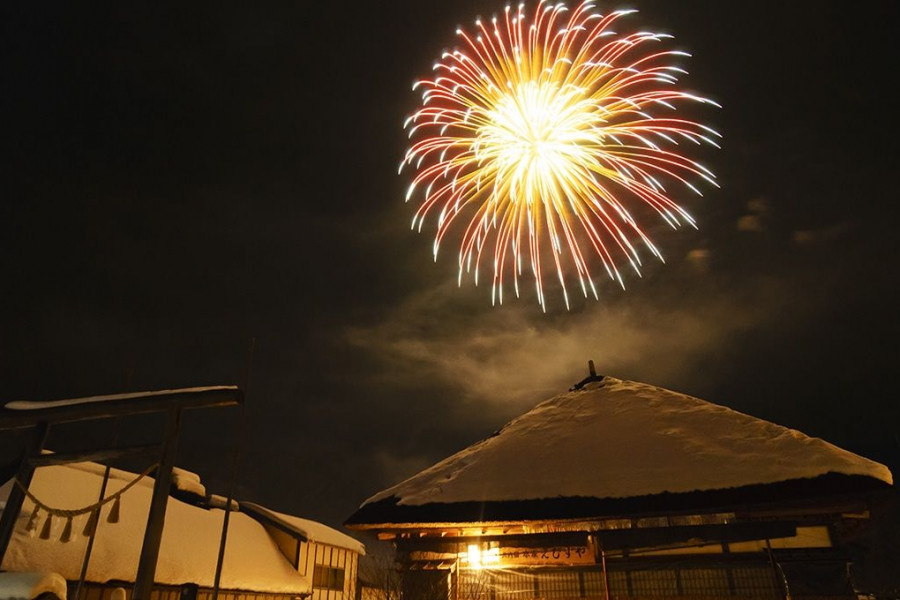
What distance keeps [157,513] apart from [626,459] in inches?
280

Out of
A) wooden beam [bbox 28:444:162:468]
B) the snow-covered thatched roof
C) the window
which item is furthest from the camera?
the window

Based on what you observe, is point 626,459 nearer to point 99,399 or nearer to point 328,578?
point 99,399

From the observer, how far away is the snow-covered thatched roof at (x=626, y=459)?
8062 millimetres

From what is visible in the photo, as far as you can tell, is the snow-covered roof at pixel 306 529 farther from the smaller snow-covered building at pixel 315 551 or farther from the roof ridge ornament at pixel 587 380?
the roof ridge ornament at pixel 587 380

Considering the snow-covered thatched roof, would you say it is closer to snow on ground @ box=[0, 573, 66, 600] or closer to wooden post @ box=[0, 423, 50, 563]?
snow on ground @ box=[0, 573, 66, 600]

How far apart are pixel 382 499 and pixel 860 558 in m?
8.14

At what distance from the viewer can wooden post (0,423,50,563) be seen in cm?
782

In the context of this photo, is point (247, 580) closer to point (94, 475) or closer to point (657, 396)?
point (94, 475)

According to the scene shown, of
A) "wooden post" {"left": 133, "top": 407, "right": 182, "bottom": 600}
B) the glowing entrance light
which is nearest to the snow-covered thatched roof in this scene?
the glowing entrance light

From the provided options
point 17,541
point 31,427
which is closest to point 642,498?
point 31,427

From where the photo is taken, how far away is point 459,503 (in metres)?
8.92

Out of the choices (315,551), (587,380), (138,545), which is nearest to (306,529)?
(315,551)

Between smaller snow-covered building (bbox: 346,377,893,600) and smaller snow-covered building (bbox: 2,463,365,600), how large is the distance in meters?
5.52

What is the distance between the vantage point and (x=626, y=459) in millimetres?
9062
